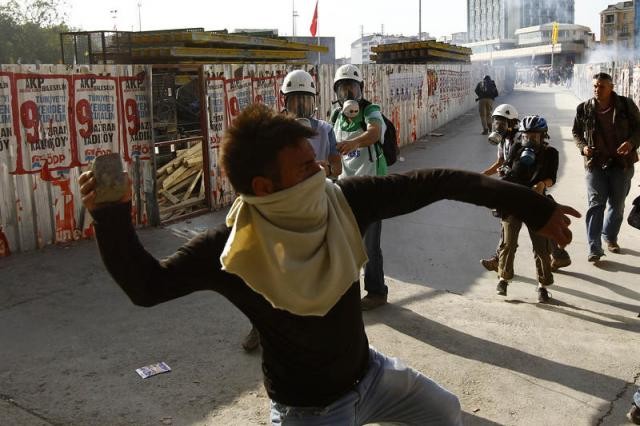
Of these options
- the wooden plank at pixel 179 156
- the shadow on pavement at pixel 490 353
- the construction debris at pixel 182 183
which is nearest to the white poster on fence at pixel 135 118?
the construction debris at pixel 182 183

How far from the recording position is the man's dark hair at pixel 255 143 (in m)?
2.10

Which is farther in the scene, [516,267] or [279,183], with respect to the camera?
[516,267]

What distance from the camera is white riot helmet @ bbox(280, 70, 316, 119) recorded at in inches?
198

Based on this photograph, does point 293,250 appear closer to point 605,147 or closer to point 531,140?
point 531,140

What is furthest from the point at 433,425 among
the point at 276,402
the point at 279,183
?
the point at 279,183

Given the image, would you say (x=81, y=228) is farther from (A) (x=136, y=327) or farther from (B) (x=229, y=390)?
(B) (x=229, y=390)

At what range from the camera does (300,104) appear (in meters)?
5.10

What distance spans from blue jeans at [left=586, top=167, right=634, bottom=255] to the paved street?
0.99ft

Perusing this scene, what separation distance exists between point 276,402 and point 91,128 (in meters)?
6.16

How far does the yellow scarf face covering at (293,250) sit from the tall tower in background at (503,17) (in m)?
123

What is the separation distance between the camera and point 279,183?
2.12m

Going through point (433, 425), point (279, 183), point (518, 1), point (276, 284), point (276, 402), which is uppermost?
point (518, 1)

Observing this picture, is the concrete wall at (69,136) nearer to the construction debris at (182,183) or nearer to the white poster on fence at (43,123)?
the white poster on fence at (43,123)

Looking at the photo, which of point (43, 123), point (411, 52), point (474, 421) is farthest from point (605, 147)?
point (411, 52)
